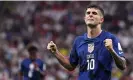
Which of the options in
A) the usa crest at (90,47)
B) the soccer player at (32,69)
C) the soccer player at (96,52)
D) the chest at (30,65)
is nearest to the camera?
the soccer player at (96,52)

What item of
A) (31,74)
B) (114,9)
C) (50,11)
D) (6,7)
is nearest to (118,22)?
(114,9)

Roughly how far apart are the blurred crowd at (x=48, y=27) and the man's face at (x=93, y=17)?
506 inches

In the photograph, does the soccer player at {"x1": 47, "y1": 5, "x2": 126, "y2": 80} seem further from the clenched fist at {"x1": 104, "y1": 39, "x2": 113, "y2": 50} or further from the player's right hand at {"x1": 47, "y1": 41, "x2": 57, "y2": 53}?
the clenched fist at {"x1": 104, "y1": 39, "x2": 113, "y2": 50}

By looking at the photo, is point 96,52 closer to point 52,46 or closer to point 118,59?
point 118,59

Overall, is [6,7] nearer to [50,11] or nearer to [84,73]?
[50,11]

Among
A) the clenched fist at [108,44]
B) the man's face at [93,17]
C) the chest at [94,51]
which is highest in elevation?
the man's face at [93,17]

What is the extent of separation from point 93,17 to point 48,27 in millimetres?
17568

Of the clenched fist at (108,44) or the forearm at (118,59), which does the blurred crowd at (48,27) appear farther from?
the clenched fist at (108,44)

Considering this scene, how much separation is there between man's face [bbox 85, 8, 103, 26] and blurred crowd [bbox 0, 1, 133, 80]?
42.1 feet

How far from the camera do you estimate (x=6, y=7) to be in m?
26.7

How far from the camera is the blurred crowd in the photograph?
22.2 meters

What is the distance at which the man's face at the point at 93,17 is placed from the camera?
808 centimetres

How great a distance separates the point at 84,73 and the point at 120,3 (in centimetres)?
1780

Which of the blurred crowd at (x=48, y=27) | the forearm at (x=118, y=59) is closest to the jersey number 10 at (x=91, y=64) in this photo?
the forearm at (x=118, y=59)
